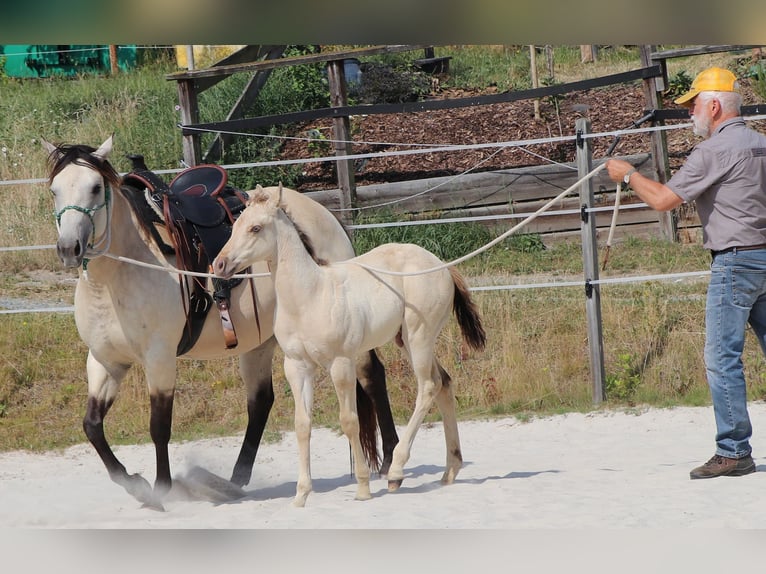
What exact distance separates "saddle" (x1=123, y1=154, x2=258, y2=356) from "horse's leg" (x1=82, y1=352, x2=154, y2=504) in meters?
0.43

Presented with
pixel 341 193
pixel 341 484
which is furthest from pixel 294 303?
pixel 341 193

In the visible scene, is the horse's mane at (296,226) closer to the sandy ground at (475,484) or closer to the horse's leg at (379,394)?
the horse's leg at (379,394)

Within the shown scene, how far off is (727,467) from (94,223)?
10.7 ft

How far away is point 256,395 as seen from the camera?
5.77 m

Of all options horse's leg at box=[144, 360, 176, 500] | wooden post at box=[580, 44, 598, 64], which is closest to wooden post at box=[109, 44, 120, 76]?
wooden post at box=[580, 44, 598, 64]

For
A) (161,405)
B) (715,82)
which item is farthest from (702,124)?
(161,405)

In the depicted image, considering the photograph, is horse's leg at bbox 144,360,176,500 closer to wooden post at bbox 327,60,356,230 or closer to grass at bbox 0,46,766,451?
grass at bbox 0,46,766,451

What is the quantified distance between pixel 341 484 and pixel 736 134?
2.96 meters

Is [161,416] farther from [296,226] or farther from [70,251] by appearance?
[296,226]

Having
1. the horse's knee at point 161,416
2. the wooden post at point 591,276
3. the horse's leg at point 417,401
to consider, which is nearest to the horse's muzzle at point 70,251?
the horse's knee at point 161,416

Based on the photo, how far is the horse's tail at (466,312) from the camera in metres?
5.24

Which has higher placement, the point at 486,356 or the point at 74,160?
the point at 74,160

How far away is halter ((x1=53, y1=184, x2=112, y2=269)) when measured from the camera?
4.38 m

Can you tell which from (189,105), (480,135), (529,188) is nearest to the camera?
(189,105)
